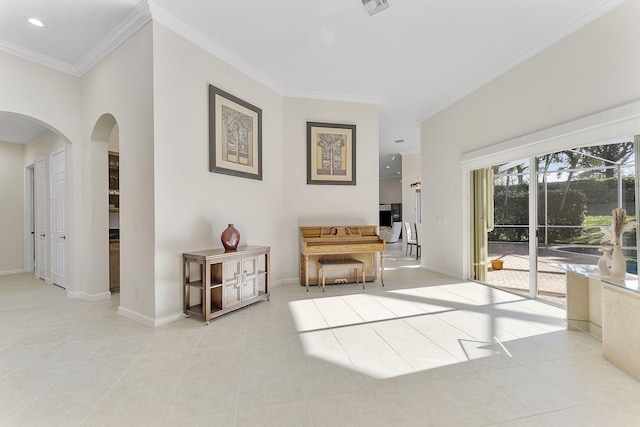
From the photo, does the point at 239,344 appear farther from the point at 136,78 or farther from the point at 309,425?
the point at 136,78

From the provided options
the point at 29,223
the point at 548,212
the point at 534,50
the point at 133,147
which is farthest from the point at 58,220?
the point at 534,50

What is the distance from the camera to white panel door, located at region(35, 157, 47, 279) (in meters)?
5.11

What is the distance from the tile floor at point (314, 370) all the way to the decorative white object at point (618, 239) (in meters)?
0.69

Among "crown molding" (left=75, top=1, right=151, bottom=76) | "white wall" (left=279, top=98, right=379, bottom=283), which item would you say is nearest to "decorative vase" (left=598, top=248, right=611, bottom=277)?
"white wall" (left=279, top=98, right=379, bottom=283)

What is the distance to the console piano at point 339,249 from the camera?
14.2 ft

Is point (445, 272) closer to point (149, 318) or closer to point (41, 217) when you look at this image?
point (149, 318)

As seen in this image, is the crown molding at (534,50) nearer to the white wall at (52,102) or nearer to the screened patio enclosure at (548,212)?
the screened patio enclosure at (548,212)

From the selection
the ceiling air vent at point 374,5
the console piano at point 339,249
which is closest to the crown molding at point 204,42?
the ceiling air vent at point 374,5

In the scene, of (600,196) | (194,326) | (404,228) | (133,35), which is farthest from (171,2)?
(404,228)

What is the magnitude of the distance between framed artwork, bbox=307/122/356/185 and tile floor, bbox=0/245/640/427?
2.25 metres

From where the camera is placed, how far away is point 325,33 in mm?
3275

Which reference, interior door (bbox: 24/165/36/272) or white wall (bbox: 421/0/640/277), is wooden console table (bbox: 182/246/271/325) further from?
interior door (bbox: 24/165/36/272)

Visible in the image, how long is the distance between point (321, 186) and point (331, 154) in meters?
0.58

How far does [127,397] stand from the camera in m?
1.80
